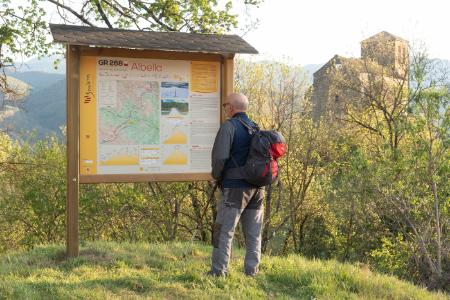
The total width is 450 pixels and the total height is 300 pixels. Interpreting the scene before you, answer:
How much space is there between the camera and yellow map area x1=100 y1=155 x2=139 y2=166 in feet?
20.8

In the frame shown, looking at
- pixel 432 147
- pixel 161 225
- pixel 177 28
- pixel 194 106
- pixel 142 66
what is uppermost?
pixel 177 28

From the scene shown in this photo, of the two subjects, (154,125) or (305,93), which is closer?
(154,125)

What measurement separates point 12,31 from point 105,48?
7.42m

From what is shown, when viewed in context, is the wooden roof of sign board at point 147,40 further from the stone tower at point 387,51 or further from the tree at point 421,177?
the stone tower at point 387,51

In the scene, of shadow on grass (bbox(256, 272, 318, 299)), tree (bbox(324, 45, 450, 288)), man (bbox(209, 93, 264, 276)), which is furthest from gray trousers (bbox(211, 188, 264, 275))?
tree (bbox(324, 45, 450, 288))

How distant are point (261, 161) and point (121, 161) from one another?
6.52 feet

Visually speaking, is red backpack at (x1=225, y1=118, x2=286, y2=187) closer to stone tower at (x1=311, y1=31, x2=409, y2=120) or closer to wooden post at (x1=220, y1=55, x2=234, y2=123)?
wooden post at (x1=220, y1=55, x2=234, y2=123)

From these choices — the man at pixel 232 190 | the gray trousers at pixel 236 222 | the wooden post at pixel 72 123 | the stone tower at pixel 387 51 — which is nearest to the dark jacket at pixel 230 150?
the man at pixel 232 190

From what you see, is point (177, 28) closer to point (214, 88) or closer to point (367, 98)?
point (214, 88)

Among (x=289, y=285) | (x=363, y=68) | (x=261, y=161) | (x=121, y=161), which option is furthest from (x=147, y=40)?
(x=363, y=68)

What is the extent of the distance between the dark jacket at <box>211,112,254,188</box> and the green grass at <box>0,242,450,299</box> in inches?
39.7

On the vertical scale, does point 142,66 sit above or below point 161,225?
above

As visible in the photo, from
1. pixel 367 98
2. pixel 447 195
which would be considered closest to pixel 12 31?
pixel 447 195

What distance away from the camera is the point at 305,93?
1969 cm
